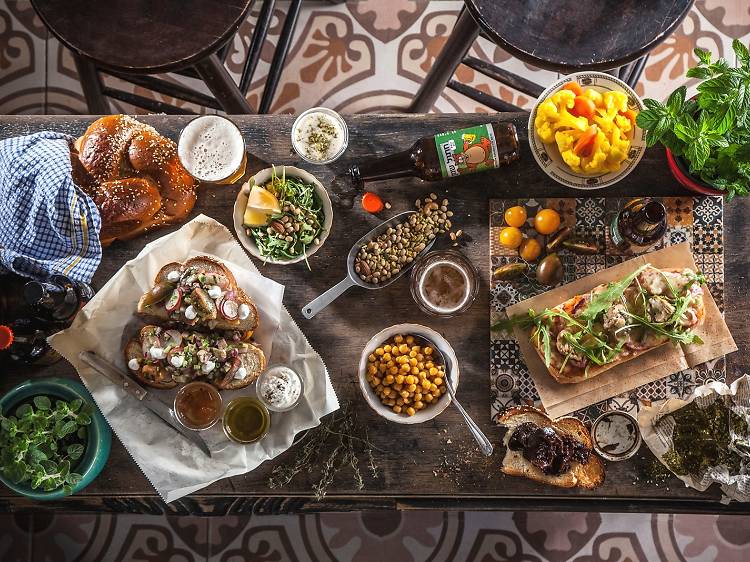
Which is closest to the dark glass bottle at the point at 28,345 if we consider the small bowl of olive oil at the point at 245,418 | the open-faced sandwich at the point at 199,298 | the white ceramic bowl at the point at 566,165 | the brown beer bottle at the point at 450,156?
the open-faced sandwich at the point at 199,298

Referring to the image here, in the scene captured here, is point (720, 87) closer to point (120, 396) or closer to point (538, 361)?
point (538, 361)

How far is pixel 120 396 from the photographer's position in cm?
200

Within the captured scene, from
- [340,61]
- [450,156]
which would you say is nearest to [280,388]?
[450,156]

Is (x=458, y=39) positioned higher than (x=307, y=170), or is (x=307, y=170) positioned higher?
(x=458, y=39)

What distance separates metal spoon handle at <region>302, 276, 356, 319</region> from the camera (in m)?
2.02

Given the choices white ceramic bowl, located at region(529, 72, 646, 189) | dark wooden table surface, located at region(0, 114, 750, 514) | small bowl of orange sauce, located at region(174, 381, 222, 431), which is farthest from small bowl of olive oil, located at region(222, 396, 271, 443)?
white ceramic bowl, located at region(529, 72, 646, 189)

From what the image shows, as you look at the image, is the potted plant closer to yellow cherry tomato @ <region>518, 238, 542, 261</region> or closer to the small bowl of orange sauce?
yellow cherry tomato @ <region>518, 238, 542, 261</region>

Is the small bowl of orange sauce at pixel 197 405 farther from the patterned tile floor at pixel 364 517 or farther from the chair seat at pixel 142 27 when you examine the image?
the patterned tile floor at pixel 364 517

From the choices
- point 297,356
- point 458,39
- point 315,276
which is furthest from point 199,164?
point 458,39

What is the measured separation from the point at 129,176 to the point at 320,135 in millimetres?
571

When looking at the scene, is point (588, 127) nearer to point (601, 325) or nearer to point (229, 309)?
point (601, 325)

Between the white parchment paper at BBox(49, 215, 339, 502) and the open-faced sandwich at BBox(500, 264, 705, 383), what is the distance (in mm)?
670

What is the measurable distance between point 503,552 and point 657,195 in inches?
65.1

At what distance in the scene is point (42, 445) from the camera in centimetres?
188
